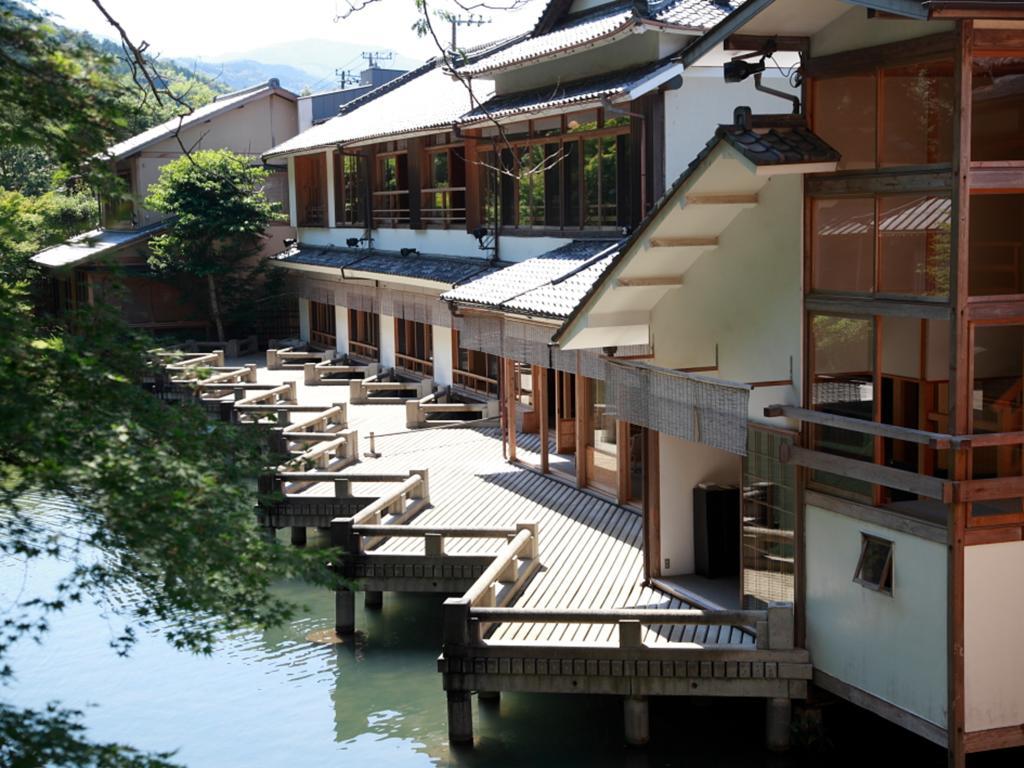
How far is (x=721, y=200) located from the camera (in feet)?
37.7

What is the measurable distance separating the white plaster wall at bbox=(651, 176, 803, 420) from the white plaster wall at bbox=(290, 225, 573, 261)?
7806mm

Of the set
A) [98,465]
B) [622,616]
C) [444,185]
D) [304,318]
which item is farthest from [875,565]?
[304,318]

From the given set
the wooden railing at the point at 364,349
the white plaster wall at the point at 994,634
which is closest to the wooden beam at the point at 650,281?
the white plaster wall at the point at 994,634

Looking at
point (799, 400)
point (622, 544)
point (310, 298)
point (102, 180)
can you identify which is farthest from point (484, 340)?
point (310, 298)

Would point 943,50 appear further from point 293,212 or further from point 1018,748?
point 293,212

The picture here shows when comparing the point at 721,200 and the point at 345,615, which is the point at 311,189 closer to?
the point at 345,615

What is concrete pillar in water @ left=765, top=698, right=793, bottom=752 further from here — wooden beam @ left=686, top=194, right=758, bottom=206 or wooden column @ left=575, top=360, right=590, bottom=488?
wooden column @ left=575, top=360, right=590, bottom=488

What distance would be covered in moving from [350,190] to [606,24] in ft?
48.9

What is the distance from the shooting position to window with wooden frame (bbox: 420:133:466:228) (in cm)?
2577

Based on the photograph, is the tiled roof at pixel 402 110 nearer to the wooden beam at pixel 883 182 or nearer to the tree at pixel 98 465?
the wooden beam at pixel 883 182

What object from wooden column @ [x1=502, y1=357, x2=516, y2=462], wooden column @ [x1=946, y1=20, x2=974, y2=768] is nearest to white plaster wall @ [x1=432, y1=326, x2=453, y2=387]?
wooden column @ [x1=502, y1=357, x2=516, y2=462]

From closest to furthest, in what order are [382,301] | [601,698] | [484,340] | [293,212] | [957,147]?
[957,147], [601,698], [484,340], [382,301], [293,212]

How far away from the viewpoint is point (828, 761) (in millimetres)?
11461

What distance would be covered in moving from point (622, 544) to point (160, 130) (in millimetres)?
30623
